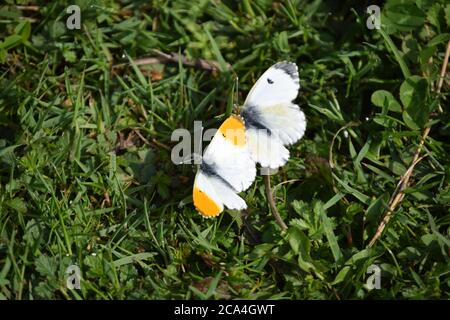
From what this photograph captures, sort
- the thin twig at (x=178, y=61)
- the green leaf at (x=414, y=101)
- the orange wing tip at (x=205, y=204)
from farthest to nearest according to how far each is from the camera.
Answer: the thin twig at (x=178, y=61), the green leaf at (x=414, y=101), the orange wing tip at (x=205, y=204)

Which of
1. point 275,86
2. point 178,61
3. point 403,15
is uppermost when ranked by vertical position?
point 403,15

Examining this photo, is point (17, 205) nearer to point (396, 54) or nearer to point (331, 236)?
point (331, 236)

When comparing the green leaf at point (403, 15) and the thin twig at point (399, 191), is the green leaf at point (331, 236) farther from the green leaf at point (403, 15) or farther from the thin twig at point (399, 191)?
the green leaf at point (403, 15)

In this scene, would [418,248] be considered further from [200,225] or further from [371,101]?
[200,225]

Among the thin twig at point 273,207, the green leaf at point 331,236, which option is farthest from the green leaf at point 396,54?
the thin twig at point 273,207

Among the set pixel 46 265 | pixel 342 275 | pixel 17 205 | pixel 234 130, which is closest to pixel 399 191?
pixel 342 275

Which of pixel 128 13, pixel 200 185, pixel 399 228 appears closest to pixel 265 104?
pixel 200 185
